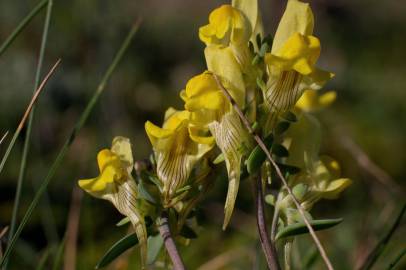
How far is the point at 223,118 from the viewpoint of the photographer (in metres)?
0.65

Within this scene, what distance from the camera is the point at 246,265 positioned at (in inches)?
48.4

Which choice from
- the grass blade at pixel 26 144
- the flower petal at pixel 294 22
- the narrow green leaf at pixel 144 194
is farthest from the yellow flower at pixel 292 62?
the grass blade at pixel 26 144

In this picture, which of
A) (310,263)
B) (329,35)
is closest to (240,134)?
(310,263)

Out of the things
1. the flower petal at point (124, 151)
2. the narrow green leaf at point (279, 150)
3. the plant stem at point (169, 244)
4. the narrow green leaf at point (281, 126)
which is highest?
the flower petal at point (124, 151)

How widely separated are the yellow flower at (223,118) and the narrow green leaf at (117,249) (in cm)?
10

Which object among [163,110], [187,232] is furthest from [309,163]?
[163,110]

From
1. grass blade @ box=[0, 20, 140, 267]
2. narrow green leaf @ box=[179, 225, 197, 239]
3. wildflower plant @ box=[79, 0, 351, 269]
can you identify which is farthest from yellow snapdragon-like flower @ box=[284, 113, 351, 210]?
grass blade @ box=[0, 20, 140, 267]

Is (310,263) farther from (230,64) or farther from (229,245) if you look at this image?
(229,245)

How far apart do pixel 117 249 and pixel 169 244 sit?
5 centimetres

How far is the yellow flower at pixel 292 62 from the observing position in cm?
62

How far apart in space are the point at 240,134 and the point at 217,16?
0.36 ft

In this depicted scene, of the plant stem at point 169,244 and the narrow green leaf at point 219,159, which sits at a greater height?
the narrow green leaf at point 219,159

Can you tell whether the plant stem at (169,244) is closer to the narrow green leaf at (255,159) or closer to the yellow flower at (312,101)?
the narrow green leaf at (255,159)

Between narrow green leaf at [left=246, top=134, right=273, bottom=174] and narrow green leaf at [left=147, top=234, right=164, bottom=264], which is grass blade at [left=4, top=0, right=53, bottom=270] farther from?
narrow green leaf at [left=246, top=134, right=273, bottom=174]
